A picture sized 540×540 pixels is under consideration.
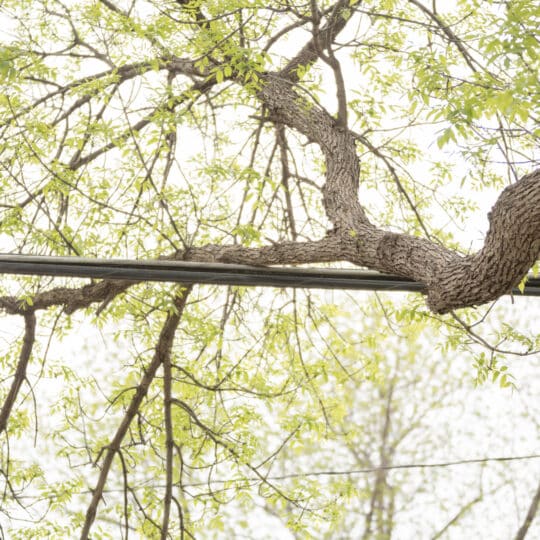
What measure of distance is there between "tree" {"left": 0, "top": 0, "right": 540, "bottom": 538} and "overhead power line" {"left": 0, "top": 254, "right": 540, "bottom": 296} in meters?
0.08

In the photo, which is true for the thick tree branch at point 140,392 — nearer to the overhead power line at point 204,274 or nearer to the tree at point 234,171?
the tree at point 234,171

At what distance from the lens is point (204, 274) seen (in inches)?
92.6

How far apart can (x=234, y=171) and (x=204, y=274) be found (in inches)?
40.6

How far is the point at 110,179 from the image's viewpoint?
12.6 feet

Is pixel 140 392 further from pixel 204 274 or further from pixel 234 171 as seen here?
pixel 204 274

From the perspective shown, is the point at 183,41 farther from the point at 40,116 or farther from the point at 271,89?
the point at 40,116

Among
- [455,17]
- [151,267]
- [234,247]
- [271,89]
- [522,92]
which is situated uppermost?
[455,17]

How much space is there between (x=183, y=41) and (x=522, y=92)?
1.93 m

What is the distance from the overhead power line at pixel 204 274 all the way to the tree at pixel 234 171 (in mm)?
85

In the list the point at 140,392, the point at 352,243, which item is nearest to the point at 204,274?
the point at 352,243

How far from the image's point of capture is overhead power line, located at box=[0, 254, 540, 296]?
7.57 feet

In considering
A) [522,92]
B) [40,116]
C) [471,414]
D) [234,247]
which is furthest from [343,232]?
[471,414]

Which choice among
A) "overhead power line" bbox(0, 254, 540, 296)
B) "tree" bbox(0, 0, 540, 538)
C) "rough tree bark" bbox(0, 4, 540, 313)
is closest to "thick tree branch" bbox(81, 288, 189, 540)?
"tree" bbox(0, 0, 540, 538)

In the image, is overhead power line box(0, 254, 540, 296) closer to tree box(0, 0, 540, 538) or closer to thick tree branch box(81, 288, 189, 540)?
tree box(0, 0, 540, 538)
